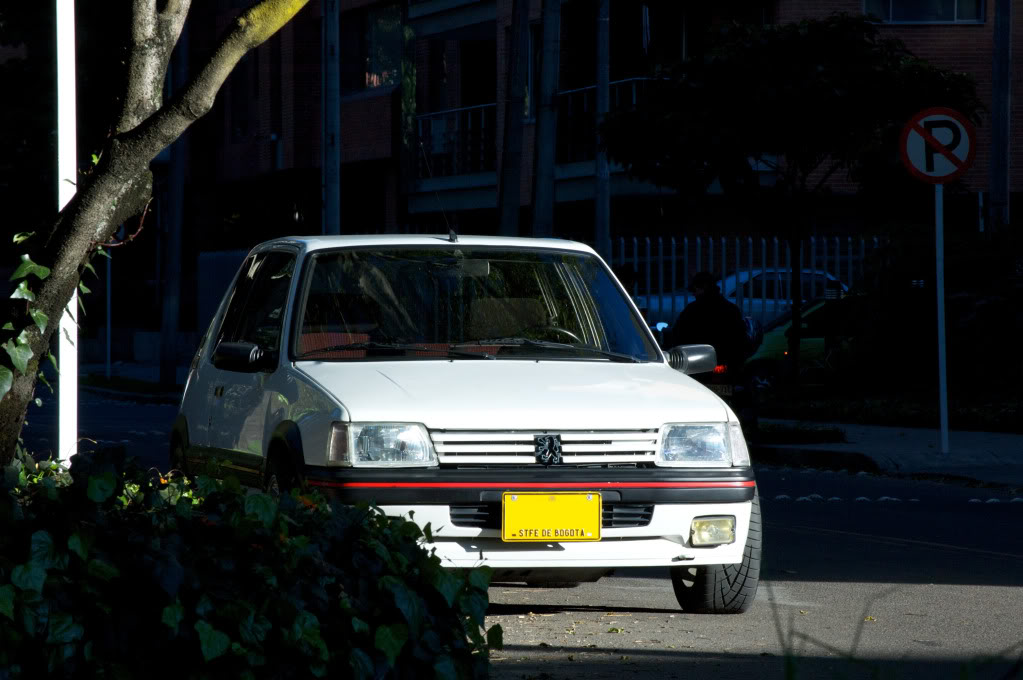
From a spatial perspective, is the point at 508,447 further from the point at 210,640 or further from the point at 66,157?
the point at 66,157

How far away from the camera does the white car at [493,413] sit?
6.91 metres

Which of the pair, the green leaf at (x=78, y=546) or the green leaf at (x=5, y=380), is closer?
the green leaf at (x=78, y=546)

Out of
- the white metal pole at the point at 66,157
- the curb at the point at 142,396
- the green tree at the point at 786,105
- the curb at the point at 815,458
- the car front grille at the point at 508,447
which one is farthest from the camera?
the curb at the point at 142,396

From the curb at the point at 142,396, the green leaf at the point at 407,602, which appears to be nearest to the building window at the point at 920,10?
the curb at the point at 142,396

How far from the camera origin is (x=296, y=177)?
43594 mm

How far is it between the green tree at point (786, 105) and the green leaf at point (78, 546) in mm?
17093

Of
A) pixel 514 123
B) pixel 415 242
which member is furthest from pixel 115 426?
pixel 415 242

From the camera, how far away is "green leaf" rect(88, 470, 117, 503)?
16.2ft

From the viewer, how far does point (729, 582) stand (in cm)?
768

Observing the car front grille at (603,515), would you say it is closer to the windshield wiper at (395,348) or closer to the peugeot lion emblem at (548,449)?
the peugeot lion emblem at (548,449)

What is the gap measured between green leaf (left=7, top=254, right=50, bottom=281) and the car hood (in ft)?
4.96

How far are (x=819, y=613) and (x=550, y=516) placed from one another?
5.18 feet

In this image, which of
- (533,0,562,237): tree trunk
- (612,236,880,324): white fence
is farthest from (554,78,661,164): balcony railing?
(533,0,562,237): tree trunk

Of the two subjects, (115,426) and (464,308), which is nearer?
(464,308)
